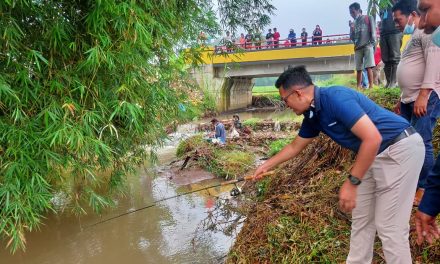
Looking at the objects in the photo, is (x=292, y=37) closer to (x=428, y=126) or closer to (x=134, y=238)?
(x=134, y=238)

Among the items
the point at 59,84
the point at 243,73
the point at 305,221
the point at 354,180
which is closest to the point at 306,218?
the point at 305,221

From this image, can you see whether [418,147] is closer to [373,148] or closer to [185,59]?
[373,148]

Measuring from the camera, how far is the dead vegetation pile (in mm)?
3049

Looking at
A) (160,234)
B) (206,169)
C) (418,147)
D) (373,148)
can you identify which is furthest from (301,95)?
(206,169)

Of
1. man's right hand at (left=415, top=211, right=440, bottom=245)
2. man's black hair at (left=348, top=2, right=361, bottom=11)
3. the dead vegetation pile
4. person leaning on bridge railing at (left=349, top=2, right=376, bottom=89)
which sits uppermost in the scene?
man's black hair at (left=348, top=2, right=361, bottom=11)

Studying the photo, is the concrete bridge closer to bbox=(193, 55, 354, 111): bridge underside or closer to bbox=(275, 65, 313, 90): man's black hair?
bbox=(193, 55, 354, 111): bridge underside

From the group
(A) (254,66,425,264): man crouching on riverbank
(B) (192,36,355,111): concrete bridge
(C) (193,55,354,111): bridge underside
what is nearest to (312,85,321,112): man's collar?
(A) (254,66,425,264): man crouching on riverbank

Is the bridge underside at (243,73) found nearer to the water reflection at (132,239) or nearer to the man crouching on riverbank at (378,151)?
the water reflection at (132,239)

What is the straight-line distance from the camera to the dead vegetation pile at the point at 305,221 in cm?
305

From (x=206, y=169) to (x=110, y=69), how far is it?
5.71 meters

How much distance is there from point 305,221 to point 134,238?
3061 millimetres

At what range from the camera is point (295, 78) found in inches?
85.0

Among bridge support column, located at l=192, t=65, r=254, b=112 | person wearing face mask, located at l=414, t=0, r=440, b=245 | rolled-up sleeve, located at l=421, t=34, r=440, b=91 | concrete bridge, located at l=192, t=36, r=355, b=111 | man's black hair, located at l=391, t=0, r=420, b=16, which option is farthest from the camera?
bridge support column, located at l=192, t=65, r=254, b=112

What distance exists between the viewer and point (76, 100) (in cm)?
337
